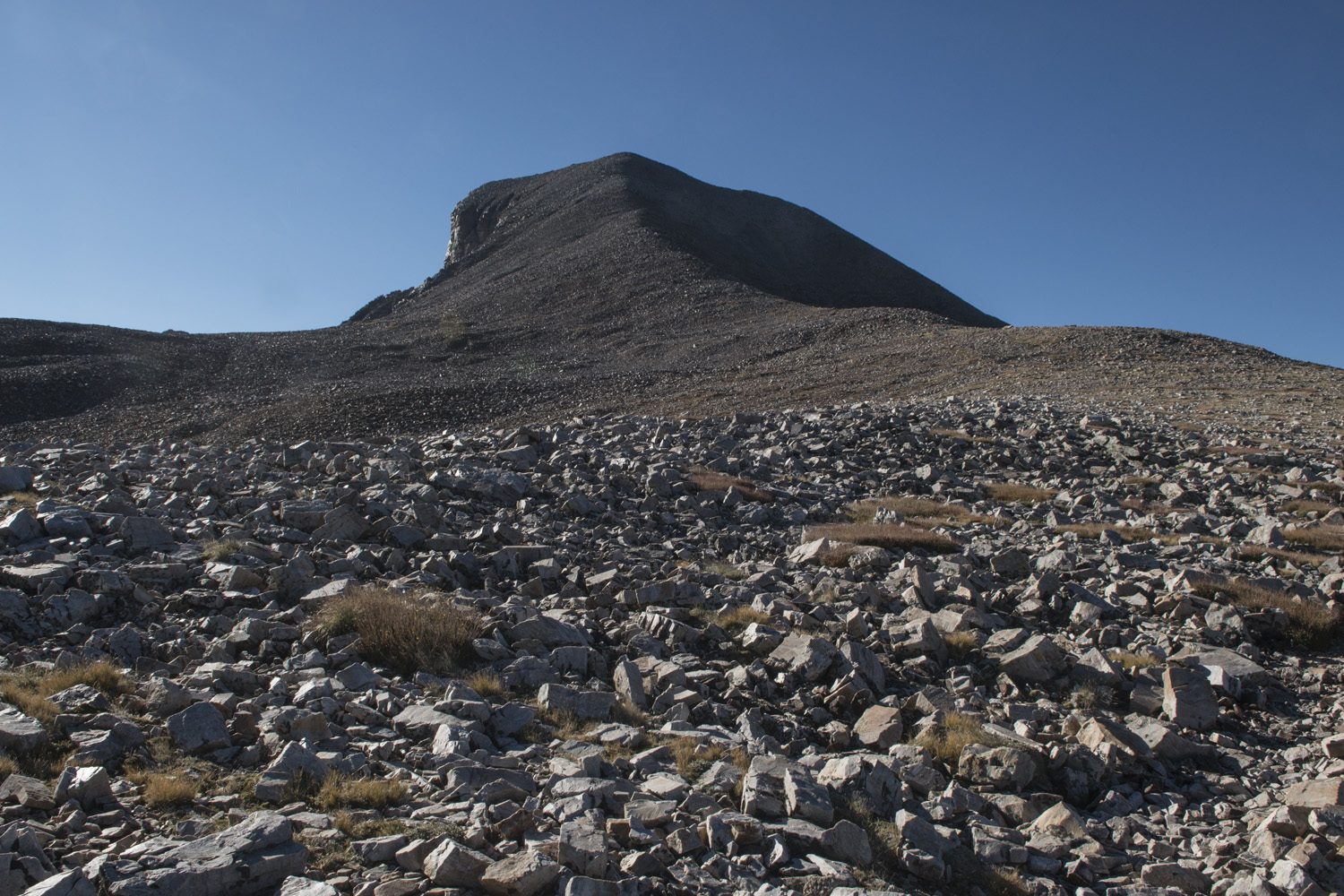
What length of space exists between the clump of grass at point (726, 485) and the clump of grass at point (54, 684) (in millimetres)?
8984

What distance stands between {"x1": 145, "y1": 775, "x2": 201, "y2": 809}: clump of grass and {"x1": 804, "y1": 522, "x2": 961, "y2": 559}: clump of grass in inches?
319

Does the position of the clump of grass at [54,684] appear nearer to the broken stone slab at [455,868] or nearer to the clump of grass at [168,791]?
the clump of grass at [168,791]

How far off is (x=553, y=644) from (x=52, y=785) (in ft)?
12.1

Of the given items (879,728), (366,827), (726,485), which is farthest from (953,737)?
(726,485)

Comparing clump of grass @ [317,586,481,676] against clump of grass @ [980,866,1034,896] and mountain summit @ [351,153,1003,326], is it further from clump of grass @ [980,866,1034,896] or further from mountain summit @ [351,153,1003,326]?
mountain summit @ [351,153,1003,326]

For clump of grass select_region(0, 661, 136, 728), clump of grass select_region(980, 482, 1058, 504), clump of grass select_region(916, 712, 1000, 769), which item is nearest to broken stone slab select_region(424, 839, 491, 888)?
clump of grass select_region(0, 661, 136, 728)

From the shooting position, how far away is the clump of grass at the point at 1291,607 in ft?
24.2

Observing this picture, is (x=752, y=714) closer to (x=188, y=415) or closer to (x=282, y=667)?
(x=282, y=667)

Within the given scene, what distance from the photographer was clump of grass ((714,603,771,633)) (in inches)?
309

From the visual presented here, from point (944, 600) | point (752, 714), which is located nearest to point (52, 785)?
point (752, 714)

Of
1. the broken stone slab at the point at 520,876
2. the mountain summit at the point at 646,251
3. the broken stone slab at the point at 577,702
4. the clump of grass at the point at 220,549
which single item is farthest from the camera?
the mountain summit at the point at 646,251

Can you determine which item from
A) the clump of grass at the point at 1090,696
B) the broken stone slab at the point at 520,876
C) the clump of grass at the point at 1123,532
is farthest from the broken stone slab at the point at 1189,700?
the broken stone slab at the point at 520,876

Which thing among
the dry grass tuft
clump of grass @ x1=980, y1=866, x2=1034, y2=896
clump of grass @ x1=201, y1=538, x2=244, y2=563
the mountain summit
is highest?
the mountain summit

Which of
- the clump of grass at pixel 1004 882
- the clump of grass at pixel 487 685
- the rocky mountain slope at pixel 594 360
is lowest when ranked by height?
the clump of grass at pixel 1004 882
